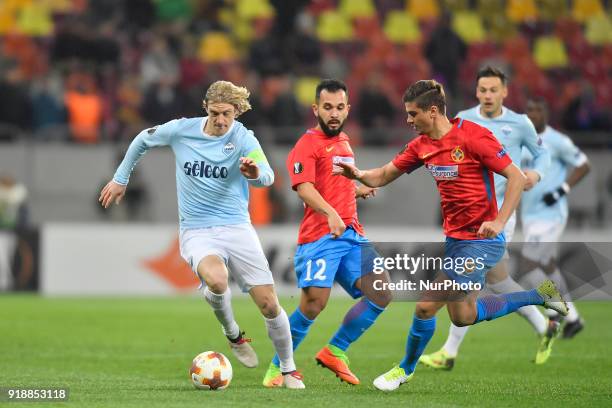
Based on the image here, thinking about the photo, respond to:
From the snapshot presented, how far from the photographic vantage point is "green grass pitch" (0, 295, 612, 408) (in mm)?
8469

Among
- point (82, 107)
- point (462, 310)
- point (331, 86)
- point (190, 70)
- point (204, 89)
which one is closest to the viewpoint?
point (462, 310)

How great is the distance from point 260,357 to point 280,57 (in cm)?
1171

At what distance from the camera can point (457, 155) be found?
8.70m

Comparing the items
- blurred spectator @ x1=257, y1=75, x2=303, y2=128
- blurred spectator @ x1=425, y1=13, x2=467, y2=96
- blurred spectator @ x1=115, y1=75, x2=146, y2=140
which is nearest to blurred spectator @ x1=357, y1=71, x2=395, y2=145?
blurred spectator @ x1=257, y1=75, x2=303, y2=128

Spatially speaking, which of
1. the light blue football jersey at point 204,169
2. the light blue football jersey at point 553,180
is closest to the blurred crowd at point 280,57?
the light blue football jersey at point 553,180

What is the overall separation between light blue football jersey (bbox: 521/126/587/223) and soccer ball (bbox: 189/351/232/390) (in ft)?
19.0

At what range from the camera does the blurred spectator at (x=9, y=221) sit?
64.2ft

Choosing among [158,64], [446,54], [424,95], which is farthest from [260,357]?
[446,54]

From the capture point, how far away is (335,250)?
9.39m

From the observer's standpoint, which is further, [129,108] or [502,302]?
[129,108]

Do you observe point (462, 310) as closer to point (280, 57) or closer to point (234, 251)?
point (234, 251)

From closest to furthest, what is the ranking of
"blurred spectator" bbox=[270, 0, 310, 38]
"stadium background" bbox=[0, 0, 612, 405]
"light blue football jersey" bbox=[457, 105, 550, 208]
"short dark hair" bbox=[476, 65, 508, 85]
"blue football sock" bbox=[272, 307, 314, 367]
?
"blue football sock" bbox=[272, 307, 314, 367] → "short dark hair" bbox=[476, 65, 508, 85] → "light blue football jersey" bbox=[457, 105, 550, 208] → "stadium background" bbox=[0, 0, 612, 405] → "blurred spectator" bbox=[270, 0, 310, 38]

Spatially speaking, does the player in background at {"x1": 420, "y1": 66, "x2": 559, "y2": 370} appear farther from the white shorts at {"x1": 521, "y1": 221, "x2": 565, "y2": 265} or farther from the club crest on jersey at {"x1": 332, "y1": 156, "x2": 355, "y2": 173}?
the white shorts at {"x1": 521, "y1": 221, "x2": 565, "y2": 265}

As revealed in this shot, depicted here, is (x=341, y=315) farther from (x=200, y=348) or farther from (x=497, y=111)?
(x=497, y=111)
